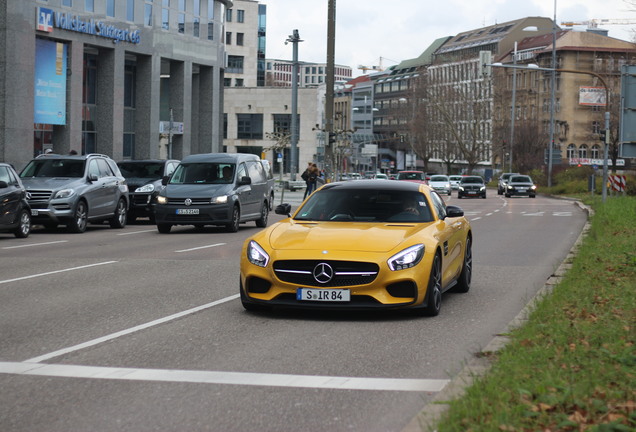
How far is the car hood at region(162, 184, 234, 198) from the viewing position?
1017 inches

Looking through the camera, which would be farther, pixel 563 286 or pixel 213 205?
pixel 213 205

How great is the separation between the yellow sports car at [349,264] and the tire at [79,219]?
15.2 meters

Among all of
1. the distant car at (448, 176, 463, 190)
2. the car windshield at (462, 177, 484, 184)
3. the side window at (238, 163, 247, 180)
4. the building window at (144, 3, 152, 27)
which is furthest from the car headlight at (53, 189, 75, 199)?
the distant car at (448, 176, 463, 190)

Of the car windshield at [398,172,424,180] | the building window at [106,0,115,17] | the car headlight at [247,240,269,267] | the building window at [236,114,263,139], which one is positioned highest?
the building window at [106,0,115,17]

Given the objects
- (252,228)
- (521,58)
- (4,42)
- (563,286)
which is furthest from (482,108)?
(563,286)

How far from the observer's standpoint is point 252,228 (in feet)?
93.5

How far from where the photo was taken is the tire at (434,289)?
10578 mm

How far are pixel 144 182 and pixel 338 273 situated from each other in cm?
2227

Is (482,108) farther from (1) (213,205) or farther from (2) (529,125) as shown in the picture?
(1) (213,205)

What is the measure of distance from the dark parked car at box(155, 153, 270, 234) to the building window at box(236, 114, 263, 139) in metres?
78.8

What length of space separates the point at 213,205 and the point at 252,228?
2.91 m

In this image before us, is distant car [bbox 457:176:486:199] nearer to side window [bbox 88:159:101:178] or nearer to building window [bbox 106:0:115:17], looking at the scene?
building window [bbox 106:0:115:17]

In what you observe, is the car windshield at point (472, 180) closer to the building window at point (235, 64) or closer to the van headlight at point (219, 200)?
the van headlight at point (219, 200)

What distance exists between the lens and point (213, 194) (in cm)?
2589
